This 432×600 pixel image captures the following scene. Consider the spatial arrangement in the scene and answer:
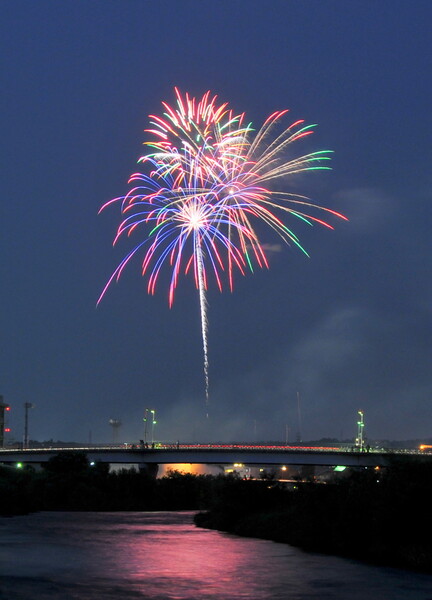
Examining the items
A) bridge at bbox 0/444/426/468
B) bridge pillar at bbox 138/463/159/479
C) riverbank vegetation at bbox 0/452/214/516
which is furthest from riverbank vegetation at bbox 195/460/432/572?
bridge pillar at bbox 138/463/159/479

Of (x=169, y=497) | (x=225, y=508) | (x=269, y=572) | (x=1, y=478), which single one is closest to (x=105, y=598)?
(x=269, y=572)

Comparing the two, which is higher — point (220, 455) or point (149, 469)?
point (220, 455)

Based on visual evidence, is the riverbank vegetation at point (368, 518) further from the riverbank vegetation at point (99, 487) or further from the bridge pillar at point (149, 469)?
the bridge pillar at point (149, 469)

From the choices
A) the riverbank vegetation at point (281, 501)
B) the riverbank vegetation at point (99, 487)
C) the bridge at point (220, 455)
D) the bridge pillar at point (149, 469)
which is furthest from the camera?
the bridge pillar at point (149, 469)

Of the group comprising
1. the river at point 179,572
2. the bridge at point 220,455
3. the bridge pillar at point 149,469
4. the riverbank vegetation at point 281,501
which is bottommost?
the river at point 179,572

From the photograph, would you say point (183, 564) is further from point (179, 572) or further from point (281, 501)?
point (281, 501)

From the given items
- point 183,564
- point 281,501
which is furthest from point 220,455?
point 183,564

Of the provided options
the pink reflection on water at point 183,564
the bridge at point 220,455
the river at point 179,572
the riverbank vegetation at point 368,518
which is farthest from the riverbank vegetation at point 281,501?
the pink reflection on water at point 183,564
